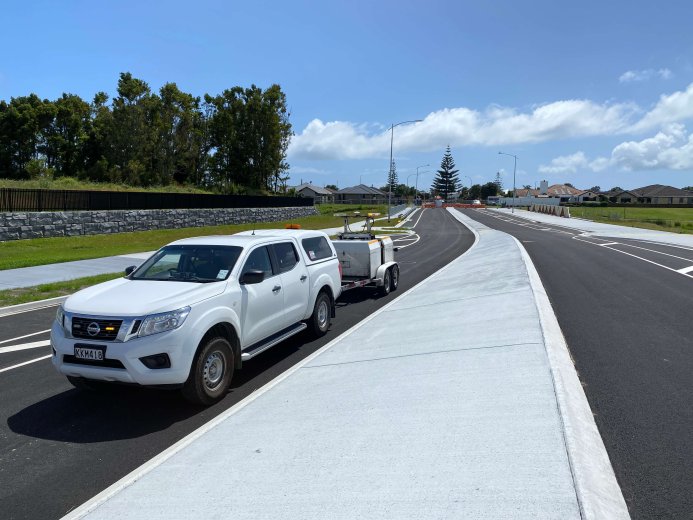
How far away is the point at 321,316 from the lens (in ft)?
28.2

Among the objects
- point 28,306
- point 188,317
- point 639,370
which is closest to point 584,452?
point 639,370

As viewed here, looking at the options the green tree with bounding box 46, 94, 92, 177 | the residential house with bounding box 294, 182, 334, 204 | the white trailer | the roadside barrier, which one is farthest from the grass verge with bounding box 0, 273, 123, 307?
the residential house with bounding box 294, 182, 334, 204

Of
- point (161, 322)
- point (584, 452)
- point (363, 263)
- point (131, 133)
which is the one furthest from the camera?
point (131, 133)

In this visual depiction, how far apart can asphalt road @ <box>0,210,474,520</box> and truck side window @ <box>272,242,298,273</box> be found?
1.34 m

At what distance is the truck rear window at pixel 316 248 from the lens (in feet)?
→ 27.9

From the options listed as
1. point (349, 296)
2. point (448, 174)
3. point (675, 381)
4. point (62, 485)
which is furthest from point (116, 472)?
point (448, 174)

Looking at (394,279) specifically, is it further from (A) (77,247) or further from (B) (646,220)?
(B) (646,220)

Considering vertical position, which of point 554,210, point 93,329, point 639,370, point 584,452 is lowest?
point 639,370

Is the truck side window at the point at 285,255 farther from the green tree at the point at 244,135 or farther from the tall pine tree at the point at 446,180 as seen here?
the tall pine tree at the point at 446,180

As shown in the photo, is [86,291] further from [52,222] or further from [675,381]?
[52,222]

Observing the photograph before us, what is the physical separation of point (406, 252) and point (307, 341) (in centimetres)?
1628

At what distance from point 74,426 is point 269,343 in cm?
241

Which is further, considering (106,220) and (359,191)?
(359,191)

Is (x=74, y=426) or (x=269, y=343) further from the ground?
(x=269, y=343)
